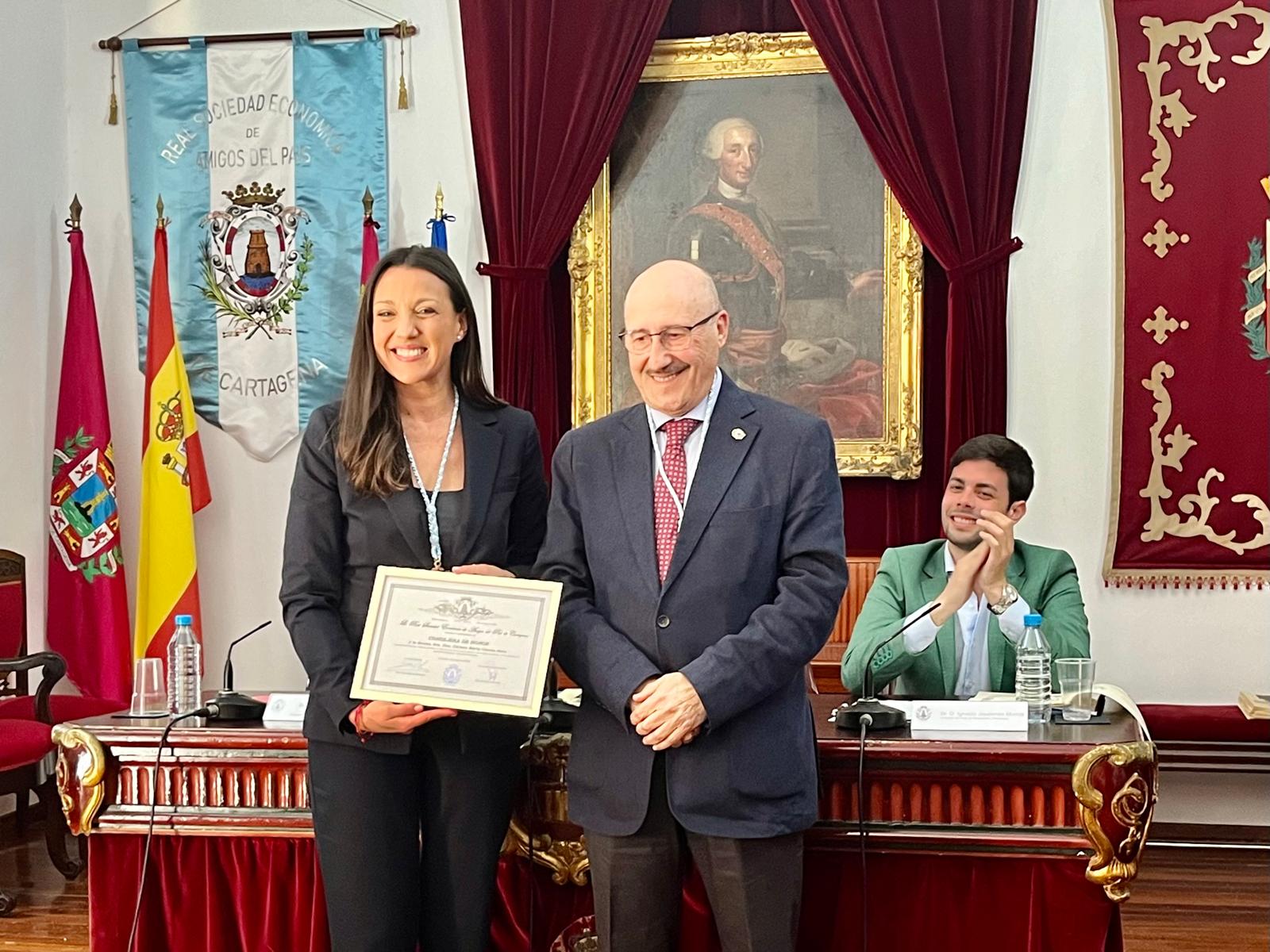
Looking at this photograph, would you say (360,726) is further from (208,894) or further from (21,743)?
(21,743)

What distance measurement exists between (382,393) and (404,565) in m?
0.31

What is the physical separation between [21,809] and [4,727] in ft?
3.04

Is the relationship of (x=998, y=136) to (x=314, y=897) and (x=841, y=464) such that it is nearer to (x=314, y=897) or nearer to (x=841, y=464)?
(x=841, y=464)

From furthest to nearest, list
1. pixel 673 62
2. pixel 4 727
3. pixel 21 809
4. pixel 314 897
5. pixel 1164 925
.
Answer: pixel 673 62, pixel 21 809, pixel 4 727, pixel 1164 925, pixel 314 897

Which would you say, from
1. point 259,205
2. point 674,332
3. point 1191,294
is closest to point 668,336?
point 674,332

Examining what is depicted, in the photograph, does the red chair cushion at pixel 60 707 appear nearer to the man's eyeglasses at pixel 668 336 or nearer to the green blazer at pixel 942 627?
the green blazer at pixel 942 627

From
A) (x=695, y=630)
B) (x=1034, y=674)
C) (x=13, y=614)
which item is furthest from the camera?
(x=13, y=614)

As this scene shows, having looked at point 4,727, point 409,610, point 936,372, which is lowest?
point 4,727

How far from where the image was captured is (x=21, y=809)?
5188 mm

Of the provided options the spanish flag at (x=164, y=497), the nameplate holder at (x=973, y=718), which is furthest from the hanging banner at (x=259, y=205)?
the nameplate holder at (x=973, y=718)

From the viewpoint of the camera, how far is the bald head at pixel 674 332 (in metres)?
2.33

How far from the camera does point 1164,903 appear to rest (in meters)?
4.38

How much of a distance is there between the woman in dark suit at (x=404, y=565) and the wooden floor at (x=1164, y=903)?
1932mm

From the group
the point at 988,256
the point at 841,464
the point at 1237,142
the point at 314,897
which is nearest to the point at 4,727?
the point at 314,897
